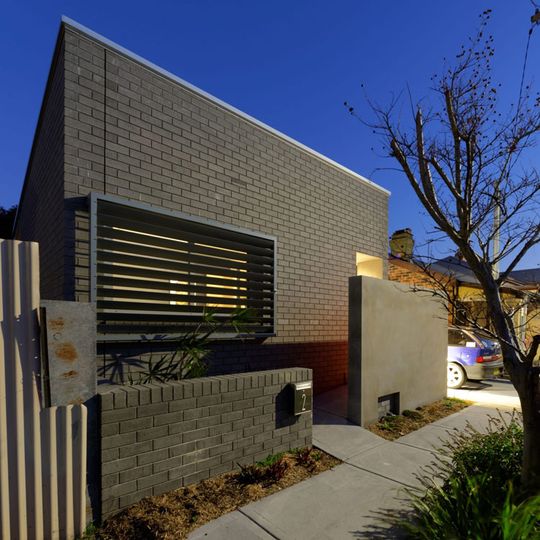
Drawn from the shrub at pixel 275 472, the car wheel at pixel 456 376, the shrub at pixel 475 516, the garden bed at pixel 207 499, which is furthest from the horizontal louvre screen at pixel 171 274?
the car wheel at pixel 456 376

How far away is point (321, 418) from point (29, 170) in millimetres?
7374

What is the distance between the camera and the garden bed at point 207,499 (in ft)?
9.23

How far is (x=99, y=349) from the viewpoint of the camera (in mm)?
4223

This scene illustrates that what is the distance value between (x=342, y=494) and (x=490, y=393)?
658 centimetres

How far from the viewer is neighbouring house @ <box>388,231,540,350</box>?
129 inches

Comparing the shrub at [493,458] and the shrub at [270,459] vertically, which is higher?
the shrub at [493,458]

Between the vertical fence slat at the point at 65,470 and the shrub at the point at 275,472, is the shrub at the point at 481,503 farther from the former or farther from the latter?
the vertical fence slat at the point at 65,470

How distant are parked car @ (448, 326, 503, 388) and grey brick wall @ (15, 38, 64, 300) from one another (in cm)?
886

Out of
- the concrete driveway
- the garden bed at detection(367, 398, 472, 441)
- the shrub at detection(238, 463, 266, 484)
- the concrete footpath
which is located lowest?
the concrete driveway

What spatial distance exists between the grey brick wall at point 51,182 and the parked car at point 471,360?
A: 8858 millimetres

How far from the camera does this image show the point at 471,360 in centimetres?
922

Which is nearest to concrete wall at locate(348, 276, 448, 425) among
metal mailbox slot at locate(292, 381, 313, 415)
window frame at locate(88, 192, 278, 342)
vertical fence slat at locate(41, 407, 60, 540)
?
metal mailbox slot at locate(292, 381, 313, 415)

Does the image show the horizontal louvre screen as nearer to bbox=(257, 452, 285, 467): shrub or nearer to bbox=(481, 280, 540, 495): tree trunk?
bbox=(257, 452, 285, 467): shrub

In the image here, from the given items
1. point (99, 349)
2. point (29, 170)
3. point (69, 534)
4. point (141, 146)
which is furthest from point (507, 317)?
point (29, 170)
